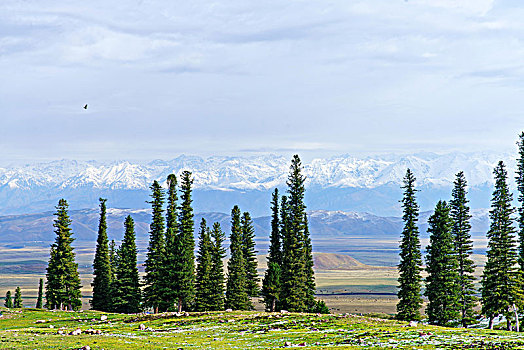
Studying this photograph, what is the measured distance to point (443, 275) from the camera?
8750 centimetres

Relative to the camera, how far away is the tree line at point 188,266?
9743 centimetres

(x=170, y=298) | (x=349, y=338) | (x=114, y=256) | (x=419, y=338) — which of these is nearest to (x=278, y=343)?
(x=349, y=338)

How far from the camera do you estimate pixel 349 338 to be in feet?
162

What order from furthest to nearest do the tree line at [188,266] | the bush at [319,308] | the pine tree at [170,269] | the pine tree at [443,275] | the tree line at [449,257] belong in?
1. the bush at [319,308]
2. the tree line at [188,266]
3. the pine tree at [170,269]
4. the pine tree at [443,275]
5. the tree line at [449,257]

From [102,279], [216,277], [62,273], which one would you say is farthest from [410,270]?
[62,273]

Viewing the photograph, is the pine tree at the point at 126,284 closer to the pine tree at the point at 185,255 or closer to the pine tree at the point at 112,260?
the pine tree at the point at 112,260

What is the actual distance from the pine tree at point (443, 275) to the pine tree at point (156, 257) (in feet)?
157

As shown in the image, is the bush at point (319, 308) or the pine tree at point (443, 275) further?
the bush at point (319, 308)

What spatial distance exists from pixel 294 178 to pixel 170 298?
3187cm

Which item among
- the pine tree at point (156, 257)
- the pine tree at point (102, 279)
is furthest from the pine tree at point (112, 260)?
the pine tree at point (156, 257)

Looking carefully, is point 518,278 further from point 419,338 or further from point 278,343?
point 278,343

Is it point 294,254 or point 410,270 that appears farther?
point 294,254

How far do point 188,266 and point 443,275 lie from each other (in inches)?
1759

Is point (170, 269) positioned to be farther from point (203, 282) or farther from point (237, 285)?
point (237, 285)
